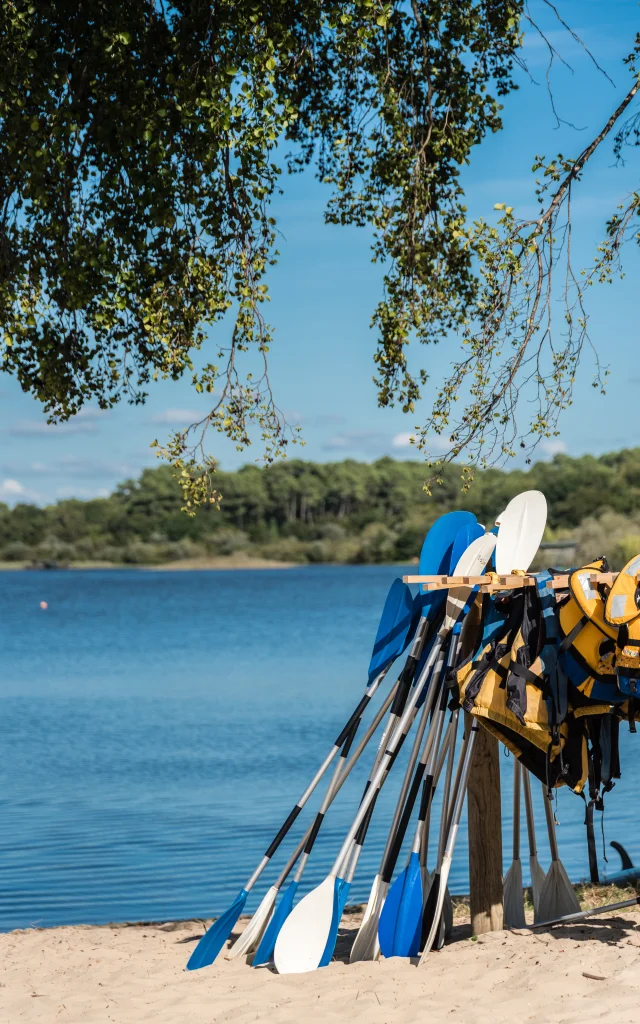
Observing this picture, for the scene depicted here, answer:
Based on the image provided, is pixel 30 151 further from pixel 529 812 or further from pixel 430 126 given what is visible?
pixel 529 812

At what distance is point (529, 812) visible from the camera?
5754mm

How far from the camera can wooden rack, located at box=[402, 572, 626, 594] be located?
5.18 meters

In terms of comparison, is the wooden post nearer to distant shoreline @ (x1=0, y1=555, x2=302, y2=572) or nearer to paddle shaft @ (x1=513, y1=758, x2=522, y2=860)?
paddle shaft @ (x1=513, y1=758, x2=522, y2=860)

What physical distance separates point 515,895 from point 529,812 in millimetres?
394

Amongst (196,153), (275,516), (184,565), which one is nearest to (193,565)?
(184,565)

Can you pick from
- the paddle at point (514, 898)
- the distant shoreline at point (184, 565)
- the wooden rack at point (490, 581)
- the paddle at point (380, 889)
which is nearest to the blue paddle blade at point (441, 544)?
the wooden rack at point (490, 581)

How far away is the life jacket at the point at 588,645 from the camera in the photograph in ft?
16.0

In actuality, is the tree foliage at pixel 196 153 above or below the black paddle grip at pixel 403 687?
above

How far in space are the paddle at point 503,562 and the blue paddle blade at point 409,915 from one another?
→ 0.17ft

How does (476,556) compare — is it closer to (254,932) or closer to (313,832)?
(313,832)

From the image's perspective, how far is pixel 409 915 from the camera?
5.13 metres

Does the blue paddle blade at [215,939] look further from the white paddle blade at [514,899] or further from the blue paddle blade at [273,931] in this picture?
the white paddle blade at [514,899]

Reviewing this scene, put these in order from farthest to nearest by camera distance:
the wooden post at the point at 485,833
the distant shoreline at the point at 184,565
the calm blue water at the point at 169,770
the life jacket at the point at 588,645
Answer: the distant shoreline at the point at 184,565 < the calm blue water at the point at 169,770 < the wooden post at the point at 485,833 < the life jacket at the point at 588,645

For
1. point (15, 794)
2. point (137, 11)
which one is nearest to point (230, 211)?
point (137, 11)
